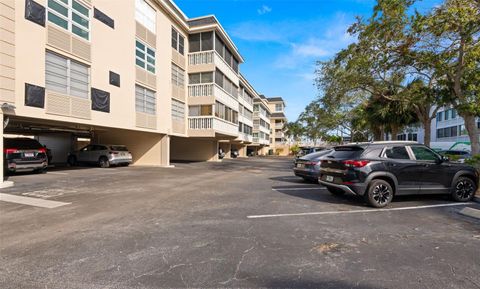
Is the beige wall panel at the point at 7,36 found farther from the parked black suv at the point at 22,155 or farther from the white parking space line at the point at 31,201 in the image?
the white parking space line at the point at 31,201

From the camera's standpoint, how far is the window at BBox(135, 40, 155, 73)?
15430 millimetres

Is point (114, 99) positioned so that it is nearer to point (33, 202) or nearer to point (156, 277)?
point (33, 202)

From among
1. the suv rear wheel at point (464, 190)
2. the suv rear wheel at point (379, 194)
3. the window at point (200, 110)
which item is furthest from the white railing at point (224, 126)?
the suv rear wheel at point (464, 190)

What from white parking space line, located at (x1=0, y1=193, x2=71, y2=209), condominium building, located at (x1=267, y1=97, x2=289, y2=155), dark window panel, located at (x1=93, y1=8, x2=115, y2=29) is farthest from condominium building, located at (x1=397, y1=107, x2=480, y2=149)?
white parking space line, located at (x1=0, y1=193, x2=71, y2=209)

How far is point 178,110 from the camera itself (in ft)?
65.5

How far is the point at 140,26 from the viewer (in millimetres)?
15492

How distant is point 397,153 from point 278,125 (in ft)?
213

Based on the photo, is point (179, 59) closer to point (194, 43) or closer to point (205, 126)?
point (194, 43)

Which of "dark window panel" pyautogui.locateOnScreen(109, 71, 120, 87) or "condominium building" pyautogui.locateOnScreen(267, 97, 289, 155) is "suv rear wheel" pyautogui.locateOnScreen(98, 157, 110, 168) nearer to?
"dark window panel" pyautogui.locateOnScreen(109, 71, 120, 87)

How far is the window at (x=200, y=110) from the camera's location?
2030 centimetres

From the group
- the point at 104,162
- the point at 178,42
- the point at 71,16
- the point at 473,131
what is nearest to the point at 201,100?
the point at 178,42

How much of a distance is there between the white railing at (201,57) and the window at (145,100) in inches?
221

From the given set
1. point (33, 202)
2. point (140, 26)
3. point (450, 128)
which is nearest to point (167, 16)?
point (140, 26)

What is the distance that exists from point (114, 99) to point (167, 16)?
28.7 ft
